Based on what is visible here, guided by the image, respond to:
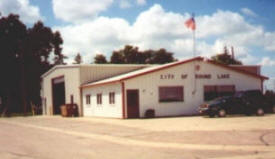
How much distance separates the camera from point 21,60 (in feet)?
195

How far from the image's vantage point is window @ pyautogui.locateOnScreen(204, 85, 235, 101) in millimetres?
31656

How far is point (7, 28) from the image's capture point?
2350 inches

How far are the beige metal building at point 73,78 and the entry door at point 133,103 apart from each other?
9.91 m

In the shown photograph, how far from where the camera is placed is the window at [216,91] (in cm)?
3166

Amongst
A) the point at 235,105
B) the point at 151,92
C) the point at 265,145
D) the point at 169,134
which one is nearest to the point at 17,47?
the point at 151,92

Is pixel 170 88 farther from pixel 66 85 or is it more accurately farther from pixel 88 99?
pixel 66 85

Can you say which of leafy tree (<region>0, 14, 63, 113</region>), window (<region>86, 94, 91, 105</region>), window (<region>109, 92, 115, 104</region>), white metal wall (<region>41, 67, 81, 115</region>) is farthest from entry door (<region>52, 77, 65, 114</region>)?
window (<region>109, 92, 115, 104</region>)

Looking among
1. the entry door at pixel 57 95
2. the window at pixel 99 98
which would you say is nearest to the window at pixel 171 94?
the window at pixel 99 98

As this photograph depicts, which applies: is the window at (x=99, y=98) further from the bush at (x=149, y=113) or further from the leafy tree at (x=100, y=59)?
the leafy tree at (x=100, y=59)

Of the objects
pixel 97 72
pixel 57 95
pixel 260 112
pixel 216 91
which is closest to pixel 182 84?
pixel 216 91

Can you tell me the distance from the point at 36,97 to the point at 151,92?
3723cm

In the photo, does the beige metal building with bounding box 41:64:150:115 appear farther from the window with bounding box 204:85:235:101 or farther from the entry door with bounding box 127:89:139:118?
the window with bounding box 204:85:235:101

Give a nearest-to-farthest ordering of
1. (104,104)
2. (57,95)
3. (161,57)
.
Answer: (104,104)
(57,95)
(161,57)

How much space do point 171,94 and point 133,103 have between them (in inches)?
136
